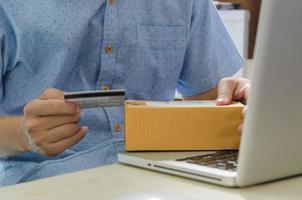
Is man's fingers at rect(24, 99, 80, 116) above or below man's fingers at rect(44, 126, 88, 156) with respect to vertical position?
above

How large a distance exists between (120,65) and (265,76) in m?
0.54

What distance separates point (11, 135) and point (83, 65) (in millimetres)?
211

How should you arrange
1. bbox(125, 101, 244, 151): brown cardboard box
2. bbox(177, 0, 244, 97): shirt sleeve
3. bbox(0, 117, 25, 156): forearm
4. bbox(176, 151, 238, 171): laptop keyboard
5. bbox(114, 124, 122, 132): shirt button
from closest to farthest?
1. bbox(176, 151, 238, 171): laptop keyboard
2. bbox(125, 101, 244, 151): brown cardboard box
3. bbox(0, 117, 25, 156): forearm
4. bbox(114, 124, 122, 132): shirt button
5. bbox(177, 0, 244, 97): shirt sleeve

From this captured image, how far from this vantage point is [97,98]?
33.2 inches

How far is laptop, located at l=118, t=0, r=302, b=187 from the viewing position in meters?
0.62

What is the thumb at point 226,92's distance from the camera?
0.97m

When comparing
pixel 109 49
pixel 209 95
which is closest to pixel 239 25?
pixel 209 95

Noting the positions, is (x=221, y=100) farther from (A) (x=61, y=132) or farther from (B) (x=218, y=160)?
(A) (x=61, y=132)

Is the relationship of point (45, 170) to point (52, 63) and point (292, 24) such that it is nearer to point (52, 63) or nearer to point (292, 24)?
point (52, 63)

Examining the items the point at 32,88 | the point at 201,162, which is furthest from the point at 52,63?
the point at 201,162

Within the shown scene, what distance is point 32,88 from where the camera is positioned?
3.62ft

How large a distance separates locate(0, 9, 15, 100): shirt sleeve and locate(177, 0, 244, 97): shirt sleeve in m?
0.41

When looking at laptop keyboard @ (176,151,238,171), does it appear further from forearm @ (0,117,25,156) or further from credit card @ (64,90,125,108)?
forearm @ (0,117,25,156)

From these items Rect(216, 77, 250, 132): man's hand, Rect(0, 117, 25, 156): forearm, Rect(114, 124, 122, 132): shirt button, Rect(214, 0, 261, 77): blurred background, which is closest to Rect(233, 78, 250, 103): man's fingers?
Rect(216, 77, 250, 132): man's hand
